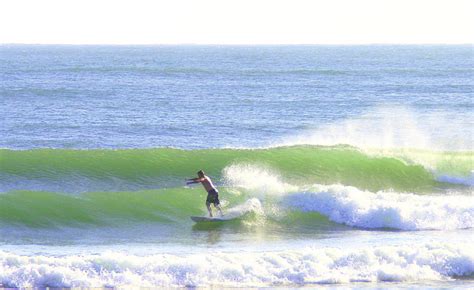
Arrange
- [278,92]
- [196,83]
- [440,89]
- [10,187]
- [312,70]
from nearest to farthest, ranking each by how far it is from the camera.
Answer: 1. [10,187]
2. [278,92]
3. [440,89]
4. [196,83]
5. [312,70]

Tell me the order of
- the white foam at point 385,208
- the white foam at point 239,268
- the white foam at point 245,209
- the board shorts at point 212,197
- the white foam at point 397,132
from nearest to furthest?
the white foam at point 239,268
the white foam at point 385,208
the board shorts at point 212,197
the white foam at point 245,209
the white foam at point 397,132

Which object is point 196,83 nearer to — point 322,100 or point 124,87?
point 124,87

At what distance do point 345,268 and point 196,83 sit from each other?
146ft

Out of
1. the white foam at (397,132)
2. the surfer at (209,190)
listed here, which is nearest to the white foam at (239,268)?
the surfer at (209,190)

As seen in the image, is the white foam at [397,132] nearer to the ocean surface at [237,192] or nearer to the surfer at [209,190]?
the ocean surface at [237,192]

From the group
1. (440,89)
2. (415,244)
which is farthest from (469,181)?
(440,89)

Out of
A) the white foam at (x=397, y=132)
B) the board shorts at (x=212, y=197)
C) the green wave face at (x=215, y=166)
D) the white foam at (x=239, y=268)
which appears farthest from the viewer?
the white foam at (x=397, y=132)

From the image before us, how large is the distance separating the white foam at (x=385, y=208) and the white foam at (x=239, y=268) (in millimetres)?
3354

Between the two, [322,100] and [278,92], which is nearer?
[322,100]

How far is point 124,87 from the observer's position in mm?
53031

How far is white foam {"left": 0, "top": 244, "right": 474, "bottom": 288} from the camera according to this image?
1383cm

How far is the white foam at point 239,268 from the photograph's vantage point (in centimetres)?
1383

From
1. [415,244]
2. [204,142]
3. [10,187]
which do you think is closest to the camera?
[415,244]

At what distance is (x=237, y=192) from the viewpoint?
20.8 metres
